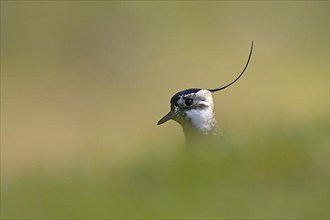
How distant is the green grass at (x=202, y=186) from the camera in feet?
29.0

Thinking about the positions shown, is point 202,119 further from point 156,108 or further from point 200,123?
point 156,108

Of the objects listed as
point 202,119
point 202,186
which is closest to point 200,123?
point 202,119

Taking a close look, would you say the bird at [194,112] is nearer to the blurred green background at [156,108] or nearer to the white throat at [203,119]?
the white throat at [203,119]

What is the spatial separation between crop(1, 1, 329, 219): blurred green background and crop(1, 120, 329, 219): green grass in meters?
0.02

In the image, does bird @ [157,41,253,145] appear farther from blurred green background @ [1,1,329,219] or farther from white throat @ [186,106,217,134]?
blurred green background @ [1,1,329,219]

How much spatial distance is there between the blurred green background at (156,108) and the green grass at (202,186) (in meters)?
0.02

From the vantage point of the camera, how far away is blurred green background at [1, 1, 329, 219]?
9.25 m

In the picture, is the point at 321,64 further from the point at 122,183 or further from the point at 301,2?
the point at 122,183

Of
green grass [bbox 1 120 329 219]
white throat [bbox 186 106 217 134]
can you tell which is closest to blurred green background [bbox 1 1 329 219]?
green grass [bbox 1 120 329 219]

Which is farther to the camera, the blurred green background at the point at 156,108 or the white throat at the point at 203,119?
the white throat at the point at 203,119

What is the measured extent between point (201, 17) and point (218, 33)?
669mm

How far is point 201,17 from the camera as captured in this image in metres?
35.1

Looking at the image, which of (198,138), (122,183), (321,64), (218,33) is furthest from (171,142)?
(218,33)

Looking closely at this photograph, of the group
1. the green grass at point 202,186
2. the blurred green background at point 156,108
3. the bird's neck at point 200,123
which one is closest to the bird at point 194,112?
the bird's neck at point 200,123
